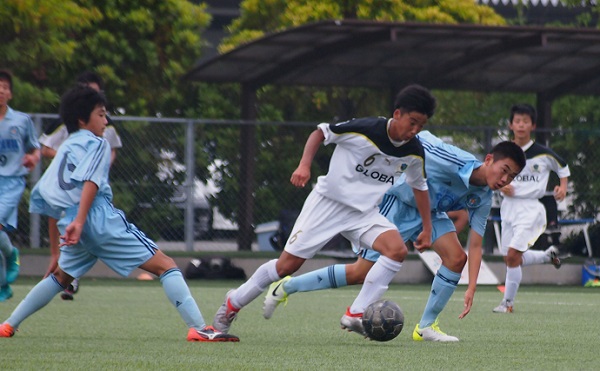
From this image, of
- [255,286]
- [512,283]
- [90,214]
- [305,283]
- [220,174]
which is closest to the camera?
[90,214]

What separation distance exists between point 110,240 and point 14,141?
4.03m

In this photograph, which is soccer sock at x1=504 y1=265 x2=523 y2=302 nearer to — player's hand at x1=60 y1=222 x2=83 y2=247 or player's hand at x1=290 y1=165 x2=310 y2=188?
player's hand at x1=290 y1=165 x2=310 y2=188

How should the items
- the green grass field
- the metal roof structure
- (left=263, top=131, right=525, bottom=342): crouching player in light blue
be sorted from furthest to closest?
the metal roof structure, (left=263, top=131, right=525, bottom=342): crouching player in light blue, the green grass field

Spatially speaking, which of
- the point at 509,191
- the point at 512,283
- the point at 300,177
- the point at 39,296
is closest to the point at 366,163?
the point at 300,177

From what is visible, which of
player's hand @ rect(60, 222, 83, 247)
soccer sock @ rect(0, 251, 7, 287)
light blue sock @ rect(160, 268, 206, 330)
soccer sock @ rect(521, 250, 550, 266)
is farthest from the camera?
soccer sock @ rect(521, 250, 550, 266)

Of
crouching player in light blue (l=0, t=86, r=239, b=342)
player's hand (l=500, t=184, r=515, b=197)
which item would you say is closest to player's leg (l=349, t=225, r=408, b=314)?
crouching player in light blue (l=0, t=86, r=239, b=342)

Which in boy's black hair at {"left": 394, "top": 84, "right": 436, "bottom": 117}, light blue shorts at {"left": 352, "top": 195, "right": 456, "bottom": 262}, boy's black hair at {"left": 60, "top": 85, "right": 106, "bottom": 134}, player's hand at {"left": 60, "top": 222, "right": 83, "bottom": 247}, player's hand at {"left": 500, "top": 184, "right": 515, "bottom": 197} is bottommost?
player's hand at {"left": 500, "top": 184, "right": 515, "bottom": 197}

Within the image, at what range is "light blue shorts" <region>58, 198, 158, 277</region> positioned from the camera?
7.74 metres

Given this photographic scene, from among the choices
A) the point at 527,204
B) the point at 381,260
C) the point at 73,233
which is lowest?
the point at 527,204

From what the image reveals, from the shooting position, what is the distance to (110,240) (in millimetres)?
7766

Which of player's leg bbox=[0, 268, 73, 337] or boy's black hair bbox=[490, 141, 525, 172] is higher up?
boy's black hair bbox=[490, 141, 525, 172]

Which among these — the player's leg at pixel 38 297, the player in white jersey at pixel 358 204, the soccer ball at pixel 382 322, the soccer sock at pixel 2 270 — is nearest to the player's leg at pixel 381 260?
the player in white jersey at pixel 358 204

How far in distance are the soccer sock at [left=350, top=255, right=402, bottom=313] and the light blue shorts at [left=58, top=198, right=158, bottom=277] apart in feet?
4.54

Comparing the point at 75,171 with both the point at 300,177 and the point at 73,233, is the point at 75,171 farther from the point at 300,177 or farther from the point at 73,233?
the point at 300,177
